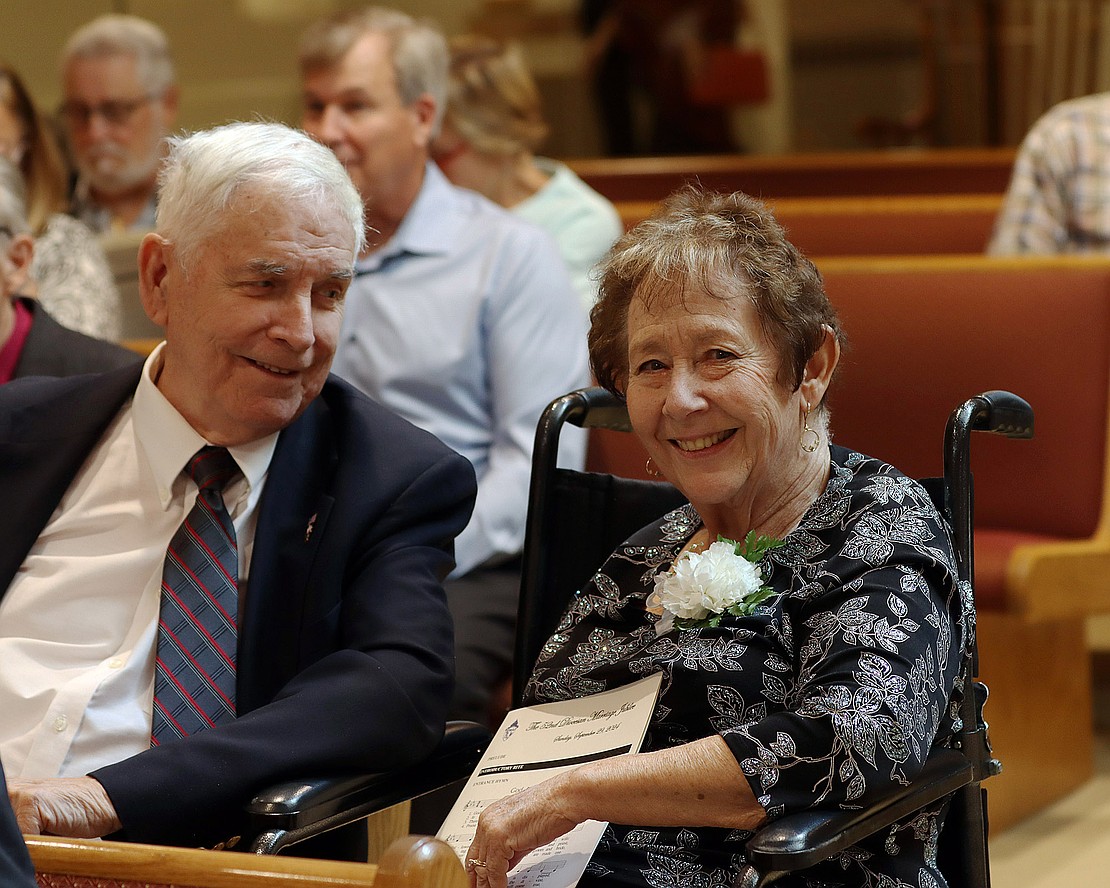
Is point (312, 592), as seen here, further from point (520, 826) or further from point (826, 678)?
point (826, 678)

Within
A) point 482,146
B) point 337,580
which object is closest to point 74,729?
point 337,580

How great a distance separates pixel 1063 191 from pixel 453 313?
2.16m

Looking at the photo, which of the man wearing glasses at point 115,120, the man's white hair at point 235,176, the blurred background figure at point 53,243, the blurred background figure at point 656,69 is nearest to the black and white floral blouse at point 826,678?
the man's white hair at point 235,176

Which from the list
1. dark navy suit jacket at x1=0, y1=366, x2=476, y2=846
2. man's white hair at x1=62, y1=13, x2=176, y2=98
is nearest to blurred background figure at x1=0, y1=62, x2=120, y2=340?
man's white hair at x1=62, y1=13, x2=176, y2=98

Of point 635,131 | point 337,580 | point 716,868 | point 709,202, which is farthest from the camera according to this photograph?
point 635,131

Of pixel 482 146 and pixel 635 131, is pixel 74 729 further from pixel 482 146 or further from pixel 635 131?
pixel 635 131

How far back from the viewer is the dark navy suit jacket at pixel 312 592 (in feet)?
5.44

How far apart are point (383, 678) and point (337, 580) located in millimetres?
167

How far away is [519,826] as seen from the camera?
1495 mm

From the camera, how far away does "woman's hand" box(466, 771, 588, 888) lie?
149 centimetres

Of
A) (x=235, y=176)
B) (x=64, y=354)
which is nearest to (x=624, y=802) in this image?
(x=235, y=176)

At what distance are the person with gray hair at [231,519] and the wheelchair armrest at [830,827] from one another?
20.9 inches

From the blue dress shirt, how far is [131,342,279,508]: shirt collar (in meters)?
0.89

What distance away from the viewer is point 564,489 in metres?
2.00
